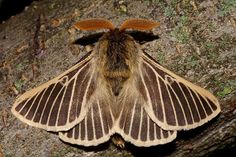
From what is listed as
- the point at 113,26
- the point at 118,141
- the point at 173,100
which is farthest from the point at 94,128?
the point at 113,26

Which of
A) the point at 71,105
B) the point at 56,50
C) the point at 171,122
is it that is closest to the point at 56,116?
the point at 71,105

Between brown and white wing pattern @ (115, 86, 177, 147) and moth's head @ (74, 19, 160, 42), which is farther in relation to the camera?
moth's head @ (74, 19, 160, 42)

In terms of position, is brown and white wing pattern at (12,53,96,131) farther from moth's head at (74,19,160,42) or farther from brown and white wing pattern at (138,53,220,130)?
→ brown and white wing pattern at (138,53,220,130)

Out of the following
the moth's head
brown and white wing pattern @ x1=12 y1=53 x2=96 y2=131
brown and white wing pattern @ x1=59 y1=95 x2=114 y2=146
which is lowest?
brown and white wing pattern @ x1=59 y1=95 x2=114 y2=146

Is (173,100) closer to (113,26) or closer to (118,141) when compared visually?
(118,141)

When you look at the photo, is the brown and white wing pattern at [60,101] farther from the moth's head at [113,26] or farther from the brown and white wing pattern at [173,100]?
the brown and white wing pattern at [173,100]

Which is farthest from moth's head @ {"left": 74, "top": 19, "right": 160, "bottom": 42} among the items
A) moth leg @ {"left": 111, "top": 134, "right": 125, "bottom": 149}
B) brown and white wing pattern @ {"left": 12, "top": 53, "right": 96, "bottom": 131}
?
moth leg @ {"left": 111, "top": 134, "right": 125, "bottom": 149}
